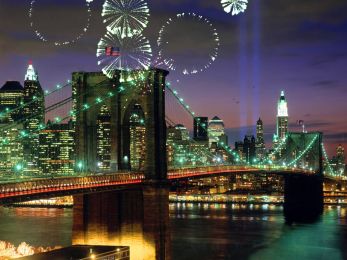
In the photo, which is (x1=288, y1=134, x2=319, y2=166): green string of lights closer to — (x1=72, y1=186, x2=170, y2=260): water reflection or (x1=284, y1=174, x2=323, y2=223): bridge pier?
(x1=284, y1=174, x2=323, y2=223): bridge pier

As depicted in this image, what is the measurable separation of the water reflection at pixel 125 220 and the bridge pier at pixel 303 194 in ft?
216

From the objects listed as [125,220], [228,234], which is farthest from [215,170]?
[125,220]

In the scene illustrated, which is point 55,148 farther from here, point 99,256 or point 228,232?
point 99,256

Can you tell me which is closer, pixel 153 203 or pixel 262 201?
pixel 153 203

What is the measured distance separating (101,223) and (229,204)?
88.2 metres

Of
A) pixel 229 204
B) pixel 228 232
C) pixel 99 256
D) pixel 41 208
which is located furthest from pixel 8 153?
pixel 99 256

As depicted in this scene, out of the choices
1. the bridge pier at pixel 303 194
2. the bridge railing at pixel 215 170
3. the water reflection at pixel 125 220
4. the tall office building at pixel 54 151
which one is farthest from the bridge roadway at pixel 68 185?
the tall office building at pixel 54 151

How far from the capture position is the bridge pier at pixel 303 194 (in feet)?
375

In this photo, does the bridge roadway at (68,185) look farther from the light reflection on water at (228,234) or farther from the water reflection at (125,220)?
the light reflection on water at (228,234)

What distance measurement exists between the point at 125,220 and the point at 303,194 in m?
73.8

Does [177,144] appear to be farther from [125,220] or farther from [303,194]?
[125,220]

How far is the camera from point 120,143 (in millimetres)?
50344

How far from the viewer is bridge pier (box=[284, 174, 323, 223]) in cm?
11444

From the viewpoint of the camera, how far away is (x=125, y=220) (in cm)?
4775
